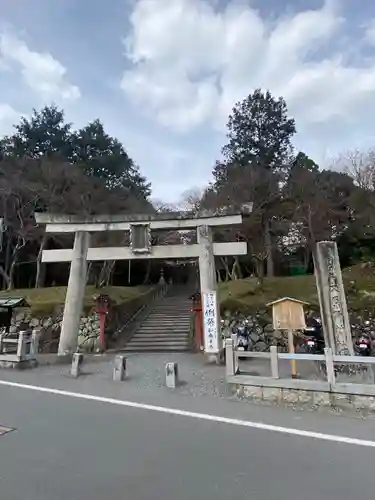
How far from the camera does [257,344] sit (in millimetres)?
17188

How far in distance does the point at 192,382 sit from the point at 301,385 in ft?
10.6

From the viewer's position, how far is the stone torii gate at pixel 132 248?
13914 millimetres

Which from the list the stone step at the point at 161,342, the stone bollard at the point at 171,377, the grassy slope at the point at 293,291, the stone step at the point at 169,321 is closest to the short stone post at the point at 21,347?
the stone step at the point at 161,342

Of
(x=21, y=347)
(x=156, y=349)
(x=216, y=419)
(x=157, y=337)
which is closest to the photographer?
(x=216, y=419)

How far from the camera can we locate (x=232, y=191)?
2422cm

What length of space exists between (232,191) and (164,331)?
34.6ft

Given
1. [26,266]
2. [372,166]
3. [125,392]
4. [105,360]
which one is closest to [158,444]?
[125,392]

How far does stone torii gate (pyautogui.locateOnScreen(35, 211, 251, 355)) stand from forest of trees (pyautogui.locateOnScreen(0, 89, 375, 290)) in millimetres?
5291

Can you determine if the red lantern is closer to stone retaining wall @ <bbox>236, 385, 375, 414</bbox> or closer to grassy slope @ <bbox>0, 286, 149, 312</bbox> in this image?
grassy slope @ <bbox>0, 286, 149, 312</bbox>

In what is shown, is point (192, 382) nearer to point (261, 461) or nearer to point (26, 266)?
point (261, 461)

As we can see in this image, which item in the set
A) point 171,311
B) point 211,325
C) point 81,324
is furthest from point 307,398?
point 171,311

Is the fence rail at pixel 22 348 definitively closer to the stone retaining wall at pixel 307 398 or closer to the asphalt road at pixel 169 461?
the asphalt road at pixel 169 461

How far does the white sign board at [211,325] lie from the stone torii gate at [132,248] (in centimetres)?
35

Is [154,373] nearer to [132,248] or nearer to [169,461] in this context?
[132,248]
